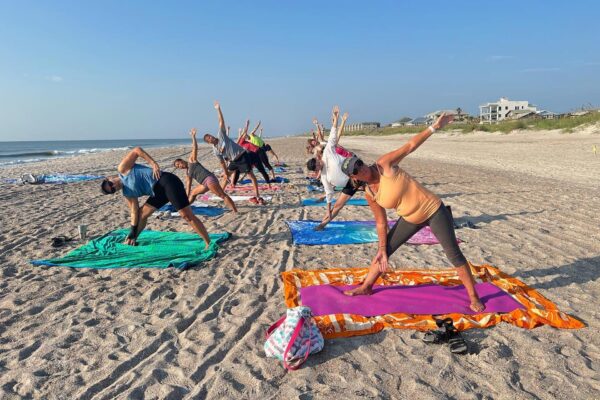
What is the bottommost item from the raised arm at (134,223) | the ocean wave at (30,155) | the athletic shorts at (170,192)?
the raised arm at (134,223)

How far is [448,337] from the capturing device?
3469mm

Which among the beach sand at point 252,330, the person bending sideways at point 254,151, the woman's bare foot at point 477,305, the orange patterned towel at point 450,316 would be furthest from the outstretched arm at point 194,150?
the woman's bare foot at point 477,305

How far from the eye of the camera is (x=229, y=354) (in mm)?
3400

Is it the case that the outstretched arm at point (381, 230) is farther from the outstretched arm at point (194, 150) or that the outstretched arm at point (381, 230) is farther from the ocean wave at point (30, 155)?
the ocean wave at point (30, 155)

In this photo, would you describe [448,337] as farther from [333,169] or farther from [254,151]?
[254,151]

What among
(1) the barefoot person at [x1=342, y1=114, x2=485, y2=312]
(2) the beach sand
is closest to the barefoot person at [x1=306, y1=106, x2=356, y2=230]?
(2) the beach sand

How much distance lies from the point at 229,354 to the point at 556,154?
19.2 meters

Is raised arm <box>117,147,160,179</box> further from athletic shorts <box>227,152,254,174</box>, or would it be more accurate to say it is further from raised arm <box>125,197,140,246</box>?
athletic shorts <box>227,152,254,174</box>

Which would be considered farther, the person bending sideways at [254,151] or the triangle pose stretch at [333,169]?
the person bending sideways at [254,151]

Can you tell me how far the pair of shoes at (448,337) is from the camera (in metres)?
3.32

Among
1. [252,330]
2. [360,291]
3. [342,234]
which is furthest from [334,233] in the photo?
[252,330]

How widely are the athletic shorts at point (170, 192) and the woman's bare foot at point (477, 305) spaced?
3.98 m

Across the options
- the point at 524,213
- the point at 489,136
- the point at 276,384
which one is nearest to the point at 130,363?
the point at 276,384

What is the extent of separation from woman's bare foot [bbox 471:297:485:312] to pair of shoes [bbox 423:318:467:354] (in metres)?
0.45
